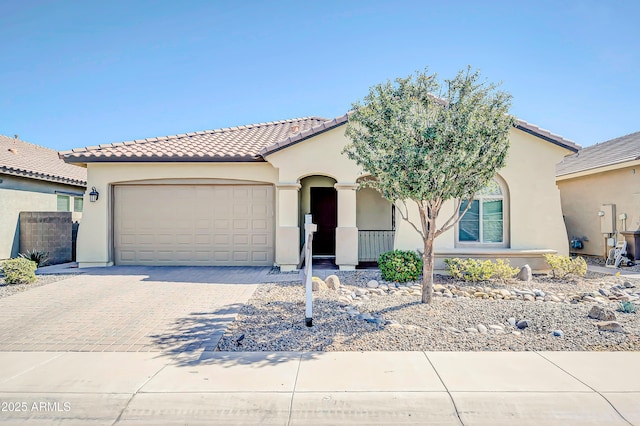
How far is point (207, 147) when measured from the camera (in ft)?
38.4

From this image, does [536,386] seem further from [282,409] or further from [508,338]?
[282,409]

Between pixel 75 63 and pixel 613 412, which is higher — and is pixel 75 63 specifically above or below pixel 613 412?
above

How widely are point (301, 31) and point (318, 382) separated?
1020 cm

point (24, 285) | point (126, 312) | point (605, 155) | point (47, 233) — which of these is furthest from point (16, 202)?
point (605, 155)

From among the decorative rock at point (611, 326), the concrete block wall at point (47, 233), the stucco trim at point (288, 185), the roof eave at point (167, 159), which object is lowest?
the decorative rock at point (611, 326)

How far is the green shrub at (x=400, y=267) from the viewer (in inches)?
350

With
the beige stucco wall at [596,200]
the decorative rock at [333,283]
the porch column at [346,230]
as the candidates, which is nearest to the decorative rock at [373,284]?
the decorative rock at [333,283]

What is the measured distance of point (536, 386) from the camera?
3.75 meters

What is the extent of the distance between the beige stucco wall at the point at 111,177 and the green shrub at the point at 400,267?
4519 millimetres

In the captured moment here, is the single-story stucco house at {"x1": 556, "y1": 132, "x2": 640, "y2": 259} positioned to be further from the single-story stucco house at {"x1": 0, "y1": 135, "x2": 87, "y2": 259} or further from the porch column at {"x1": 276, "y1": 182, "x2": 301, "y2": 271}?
the single-story stucco house at {"x1": 0, "y1": 135, "x2": 87, "y2": 259}

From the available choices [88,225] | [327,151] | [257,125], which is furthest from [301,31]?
[88,225]

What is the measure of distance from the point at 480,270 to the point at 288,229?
5.30 m

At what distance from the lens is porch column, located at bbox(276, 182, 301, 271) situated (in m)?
10.5

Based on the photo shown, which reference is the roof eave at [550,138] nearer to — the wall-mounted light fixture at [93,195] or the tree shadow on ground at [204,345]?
the tree shadow on ground at [204,345]
